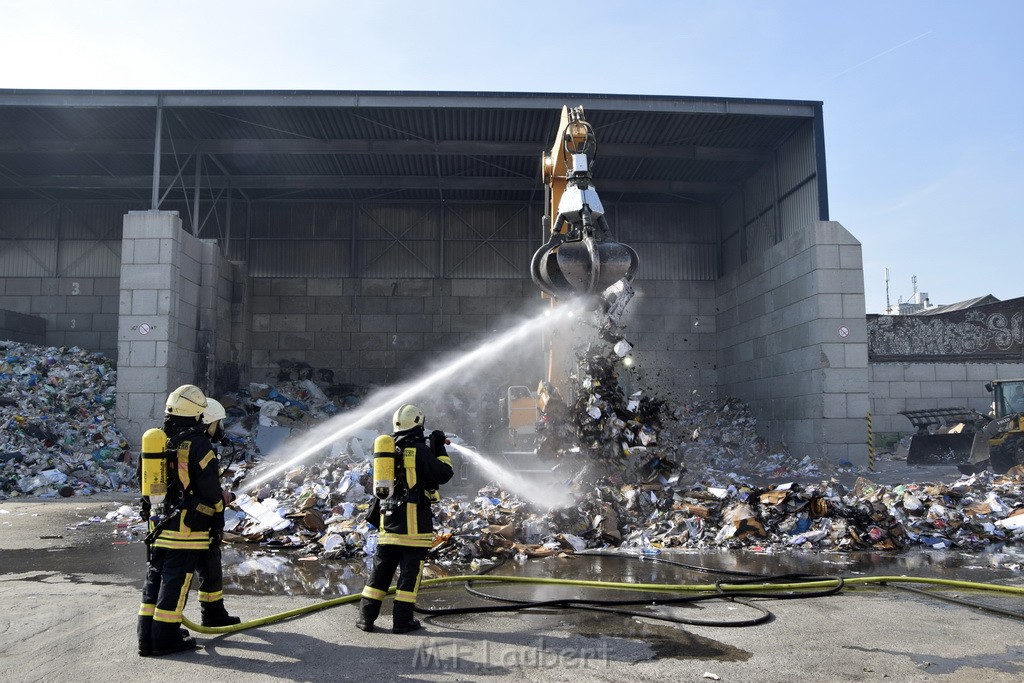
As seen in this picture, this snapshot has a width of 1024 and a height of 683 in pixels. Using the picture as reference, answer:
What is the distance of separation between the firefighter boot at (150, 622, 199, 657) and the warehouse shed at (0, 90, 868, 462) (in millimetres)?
12430

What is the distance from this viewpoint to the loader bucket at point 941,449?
16.0 metres

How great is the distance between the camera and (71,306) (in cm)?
2138

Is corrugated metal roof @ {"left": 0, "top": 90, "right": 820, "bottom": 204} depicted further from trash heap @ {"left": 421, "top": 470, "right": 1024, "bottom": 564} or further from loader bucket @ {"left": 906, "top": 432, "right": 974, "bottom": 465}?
trash heap @ {"left": 421, "top": 470, "right": 1024, "bottom": 564}

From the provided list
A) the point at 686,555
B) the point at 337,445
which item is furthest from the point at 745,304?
the point at 686,555

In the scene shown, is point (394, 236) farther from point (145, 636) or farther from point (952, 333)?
point (145, 636)

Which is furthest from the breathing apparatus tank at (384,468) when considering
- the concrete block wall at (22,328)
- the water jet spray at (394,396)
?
the concrete block wall at (22,328)

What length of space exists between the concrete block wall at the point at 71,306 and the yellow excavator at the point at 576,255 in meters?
16.5

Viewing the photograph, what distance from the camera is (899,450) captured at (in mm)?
18578

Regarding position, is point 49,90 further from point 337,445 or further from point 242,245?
point 337,445

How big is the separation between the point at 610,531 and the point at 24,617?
5746mm

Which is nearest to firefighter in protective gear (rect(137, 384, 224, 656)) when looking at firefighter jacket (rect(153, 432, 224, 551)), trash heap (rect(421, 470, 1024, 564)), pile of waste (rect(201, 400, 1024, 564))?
firefighter jacket (rect(153, 432, 224, 551))

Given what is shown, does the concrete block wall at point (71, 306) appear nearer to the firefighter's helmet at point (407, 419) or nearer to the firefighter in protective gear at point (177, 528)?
the firefighter in protective gear at point (177, 528)

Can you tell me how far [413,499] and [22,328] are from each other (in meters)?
19.6

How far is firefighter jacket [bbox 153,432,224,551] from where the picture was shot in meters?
4.54
